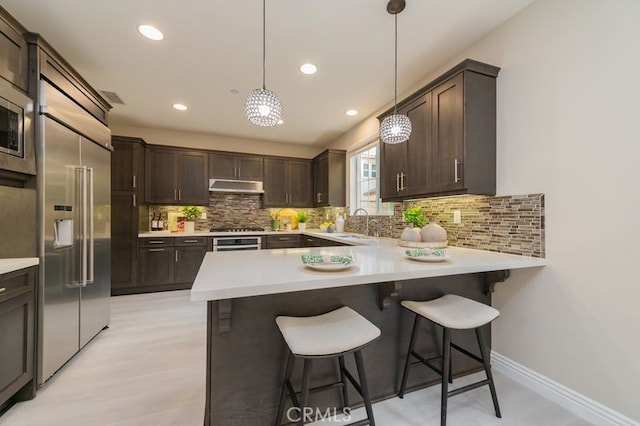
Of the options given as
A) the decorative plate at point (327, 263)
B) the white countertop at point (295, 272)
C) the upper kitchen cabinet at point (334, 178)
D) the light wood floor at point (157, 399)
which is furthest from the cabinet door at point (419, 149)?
the upper kitchen cabinet at point (334, 178)

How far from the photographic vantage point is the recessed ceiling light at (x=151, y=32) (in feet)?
7.17

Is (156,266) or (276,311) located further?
(156,266)

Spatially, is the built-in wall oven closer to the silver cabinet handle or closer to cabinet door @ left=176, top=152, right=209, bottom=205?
cabinet door @ left=176, top=152, right=209, bottom=205

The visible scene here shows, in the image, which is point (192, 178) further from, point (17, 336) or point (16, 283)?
point (17, 336)

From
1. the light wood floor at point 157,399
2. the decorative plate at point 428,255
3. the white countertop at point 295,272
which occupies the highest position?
the decorative plate at point 428,255

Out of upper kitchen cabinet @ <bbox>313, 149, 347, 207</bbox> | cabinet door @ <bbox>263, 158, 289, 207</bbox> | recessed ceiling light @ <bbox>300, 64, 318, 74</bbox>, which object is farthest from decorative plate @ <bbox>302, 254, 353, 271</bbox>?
cabinet door @ <bbox>263, 158, 289, 207</bbox>

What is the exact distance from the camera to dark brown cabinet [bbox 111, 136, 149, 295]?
157 inches

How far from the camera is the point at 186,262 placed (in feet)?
14.3

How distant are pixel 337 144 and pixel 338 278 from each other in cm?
423

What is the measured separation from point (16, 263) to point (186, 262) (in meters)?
2.76

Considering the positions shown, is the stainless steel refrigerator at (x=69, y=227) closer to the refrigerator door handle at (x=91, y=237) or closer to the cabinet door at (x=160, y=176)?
the refrigerator door handle at (x=91, y=237)

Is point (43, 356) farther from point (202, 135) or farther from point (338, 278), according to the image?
point (202, 135)

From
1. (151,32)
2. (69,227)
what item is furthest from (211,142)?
(69,227)

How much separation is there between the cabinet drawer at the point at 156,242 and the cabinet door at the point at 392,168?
341cm
